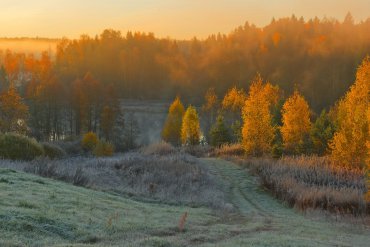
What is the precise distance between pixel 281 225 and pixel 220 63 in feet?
381

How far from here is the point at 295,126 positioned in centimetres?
4519

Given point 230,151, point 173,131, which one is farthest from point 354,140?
point 173,131

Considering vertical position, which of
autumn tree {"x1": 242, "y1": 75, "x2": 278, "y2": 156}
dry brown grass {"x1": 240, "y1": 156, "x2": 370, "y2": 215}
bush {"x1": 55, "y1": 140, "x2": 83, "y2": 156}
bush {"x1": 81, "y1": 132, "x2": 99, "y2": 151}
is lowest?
bush {"x1": 55, "y1": 140, "x2": 83, "y2": 156}

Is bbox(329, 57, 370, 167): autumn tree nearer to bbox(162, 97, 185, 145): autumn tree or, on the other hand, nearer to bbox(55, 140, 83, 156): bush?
bbox(55, 140, 83, 156): bush

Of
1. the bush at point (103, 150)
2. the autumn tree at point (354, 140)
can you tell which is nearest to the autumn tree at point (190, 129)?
the bush at point (103, 150)

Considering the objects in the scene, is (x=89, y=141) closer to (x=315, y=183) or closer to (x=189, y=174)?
(x=189, y=174)

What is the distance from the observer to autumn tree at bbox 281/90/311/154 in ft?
148

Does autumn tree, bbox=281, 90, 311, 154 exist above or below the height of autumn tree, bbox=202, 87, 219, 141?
above

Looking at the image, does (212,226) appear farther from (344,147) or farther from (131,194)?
(344,147)

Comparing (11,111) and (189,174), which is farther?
(11,111)

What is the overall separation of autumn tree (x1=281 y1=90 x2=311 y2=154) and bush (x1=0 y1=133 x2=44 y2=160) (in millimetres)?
22891

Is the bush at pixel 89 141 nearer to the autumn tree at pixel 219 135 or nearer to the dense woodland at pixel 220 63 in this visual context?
the autumn tree at pixel 219 135

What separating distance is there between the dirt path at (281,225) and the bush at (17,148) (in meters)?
16.4

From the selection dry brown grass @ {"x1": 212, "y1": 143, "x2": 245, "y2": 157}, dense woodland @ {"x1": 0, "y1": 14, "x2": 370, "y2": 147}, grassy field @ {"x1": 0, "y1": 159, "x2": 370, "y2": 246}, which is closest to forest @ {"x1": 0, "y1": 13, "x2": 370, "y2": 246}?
grassy field @ {"x1": 0, "y1": 159, "x2": 370, "y2": 246}
